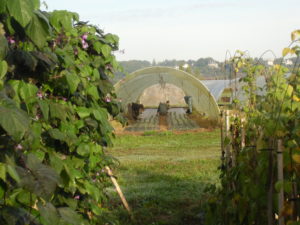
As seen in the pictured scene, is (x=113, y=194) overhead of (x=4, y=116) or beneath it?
beneath

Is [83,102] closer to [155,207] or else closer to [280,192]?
[280,192]

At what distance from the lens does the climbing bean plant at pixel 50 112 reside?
65.5 inches

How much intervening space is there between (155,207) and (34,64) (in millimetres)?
5449

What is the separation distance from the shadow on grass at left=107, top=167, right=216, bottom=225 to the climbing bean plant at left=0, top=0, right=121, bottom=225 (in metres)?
1.33

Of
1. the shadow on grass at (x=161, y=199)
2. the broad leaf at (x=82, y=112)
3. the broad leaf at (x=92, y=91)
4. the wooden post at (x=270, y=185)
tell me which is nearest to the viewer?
the wooden post at (x=270, y=185)

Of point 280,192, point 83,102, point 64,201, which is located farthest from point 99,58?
point 280,192

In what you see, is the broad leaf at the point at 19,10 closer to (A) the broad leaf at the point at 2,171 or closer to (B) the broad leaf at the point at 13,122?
(B) the broad leaf at the point at 13,122

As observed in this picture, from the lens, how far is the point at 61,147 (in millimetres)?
3777

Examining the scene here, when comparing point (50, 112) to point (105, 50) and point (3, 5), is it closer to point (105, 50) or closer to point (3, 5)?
point (3, 5)

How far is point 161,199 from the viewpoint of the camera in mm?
7758

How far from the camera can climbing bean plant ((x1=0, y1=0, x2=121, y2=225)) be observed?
1.66 meters

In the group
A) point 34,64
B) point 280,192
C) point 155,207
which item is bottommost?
point 155,207

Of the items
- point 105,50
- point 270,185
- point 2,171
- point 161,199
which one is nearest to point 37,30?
point 2,171

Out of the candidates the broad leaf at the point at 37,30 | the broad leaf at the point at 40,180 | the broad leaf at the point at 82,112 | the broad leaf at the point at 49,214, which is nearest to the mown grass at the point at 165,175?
the broad leaf at the point at 82,112
